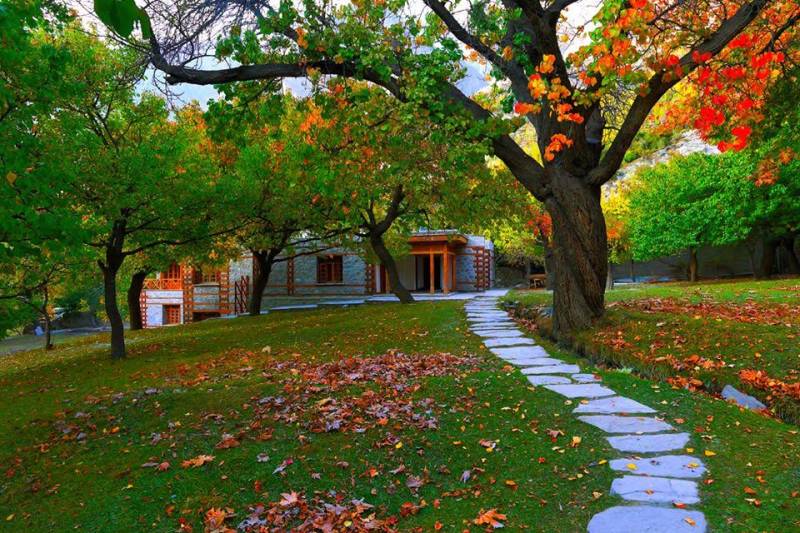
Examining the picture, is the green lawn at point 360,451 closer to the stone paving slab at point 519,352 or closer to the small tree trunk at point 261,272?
the stone paving slab at point 519,352

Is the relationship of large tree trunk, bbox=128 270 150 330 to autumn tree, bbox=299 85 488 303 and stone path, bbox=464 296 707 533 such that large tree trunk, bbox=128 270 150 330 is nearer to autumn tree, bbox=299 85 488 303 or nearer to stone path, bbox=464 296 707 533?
autumn tree, bbox=299 85 488 303

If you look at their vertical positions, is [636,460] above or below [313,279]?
below

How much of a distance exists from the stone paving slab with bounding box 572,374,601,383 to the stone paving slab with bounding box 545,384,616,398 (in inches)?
5.1

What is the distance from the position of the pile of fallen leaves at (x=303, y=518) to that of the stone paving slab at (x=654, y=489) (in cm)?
140

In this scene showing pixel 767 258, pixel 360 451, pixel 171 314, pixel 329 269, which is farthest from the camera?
pixel 171 314

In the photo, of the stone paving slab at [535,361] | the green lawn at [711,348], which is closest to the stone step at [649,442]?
the green lawn at [711,348]

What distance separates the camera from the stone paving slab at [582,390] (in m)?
4.88

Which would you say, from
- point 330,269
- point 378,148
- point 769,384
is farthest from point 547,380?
point 330,269

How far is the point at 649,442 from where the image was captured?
12.2 ft

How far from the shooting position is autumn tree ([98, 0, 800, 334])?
21.4ft

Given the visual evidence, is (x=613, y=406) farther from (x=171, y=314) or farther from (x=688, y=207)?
(x=171, y=314)

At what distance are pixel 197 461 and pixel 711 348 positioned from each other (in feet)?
18.3

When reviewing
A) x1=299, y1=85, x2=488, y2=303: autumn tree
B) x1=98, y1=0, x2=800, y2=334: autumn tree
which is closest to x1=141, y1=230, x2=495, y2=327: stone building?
x1=299, y1=85, x2=488, y2=303: autumn tree

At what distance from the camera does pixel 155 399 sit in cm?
552
